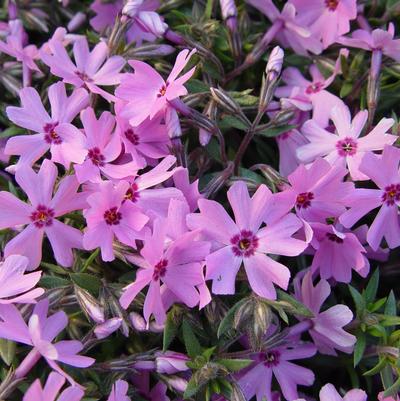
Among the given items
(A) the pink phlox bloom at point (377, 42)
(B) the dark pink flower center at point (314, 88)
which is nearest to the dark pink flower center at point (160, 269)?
(B) the dark pink flower center at point (314, 88)

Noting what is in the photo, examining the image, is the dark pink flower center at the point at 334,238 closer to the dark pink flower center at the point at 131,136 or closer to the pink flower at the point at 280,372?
the pink flower at the point at 280,372

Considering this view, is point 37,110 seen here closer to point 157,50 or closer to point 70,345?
point 157,50

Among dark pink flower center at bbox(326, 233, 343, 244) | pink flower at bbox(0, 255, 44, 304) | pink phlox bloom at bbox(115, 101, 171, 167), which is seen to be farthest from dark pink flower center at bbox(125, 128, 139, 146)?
dark pink flower center at bbox(326, 233, 343, 244)

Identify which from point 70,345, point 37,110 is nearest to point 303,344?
point 70,345

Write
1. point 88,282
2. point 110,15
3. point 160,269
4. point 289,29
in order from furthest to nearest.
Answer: point 110,15, point 289,29, point 88,282, point 160,269

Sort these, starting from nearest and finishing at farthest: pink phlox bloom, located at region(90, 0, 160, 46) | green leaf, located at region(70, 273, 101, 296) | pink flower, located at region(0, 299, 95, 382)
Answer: pink flower, located at region(0, 299, 95, 382) < green leaf, located at region(70, 273, 101, 296) < pink phlox bloom, located at region(90, 0, 160, 46)

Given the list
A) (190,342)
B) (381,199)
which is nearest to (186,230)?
(190,342)

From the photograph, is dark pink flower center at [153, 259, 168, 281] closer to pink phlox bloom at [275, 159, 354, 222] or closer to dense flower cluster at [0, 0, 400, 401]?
dense flower cluster at [0, 0, 400, 401]

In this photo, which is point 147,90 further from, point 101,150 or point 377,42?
point 377,42
